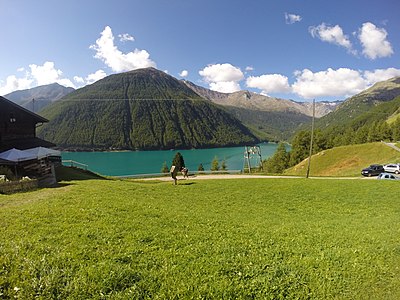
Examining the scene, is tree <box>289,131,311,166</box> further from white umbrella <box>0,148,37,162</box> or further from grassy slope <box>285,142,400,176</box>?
white umbrella <box>0,148,37,162</box>

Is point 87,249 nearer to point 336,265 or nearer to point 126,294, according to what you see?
point 126,294

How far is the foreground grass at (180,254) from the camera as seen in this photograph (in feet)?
21.8

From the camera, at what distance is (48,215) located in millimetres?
11555

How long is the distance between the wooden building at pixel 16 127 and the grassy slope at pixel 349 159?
197ft

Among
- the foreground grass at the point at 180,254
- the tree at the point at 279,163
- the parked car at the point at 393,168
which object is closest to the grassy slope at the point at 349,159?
the parked car at the point at 393,168

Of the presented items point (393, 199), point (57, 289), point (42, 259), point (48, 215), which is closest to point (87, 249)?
point (42, 259)

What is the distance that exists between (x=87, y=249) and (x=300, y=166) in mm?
92075

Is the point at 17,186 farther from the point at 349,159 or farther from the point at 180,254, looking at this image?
the point at 349,159

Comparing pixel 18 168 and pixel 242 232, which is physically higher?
pixel 18 168

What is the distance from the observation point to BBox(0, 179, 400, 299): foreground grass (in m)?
6.65

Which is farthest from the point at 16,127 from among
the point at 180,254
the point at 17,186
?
the point at 180,254

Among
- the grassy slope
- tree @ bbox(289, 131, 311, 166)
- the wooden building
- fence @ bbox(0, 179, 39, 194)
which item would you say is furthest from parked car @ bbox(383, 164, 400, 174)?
tree @ bbox(289, 131, 311, 166)

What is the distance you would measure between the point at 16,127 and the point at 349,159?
85055mm

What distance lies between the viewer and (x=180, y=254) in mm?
8555
